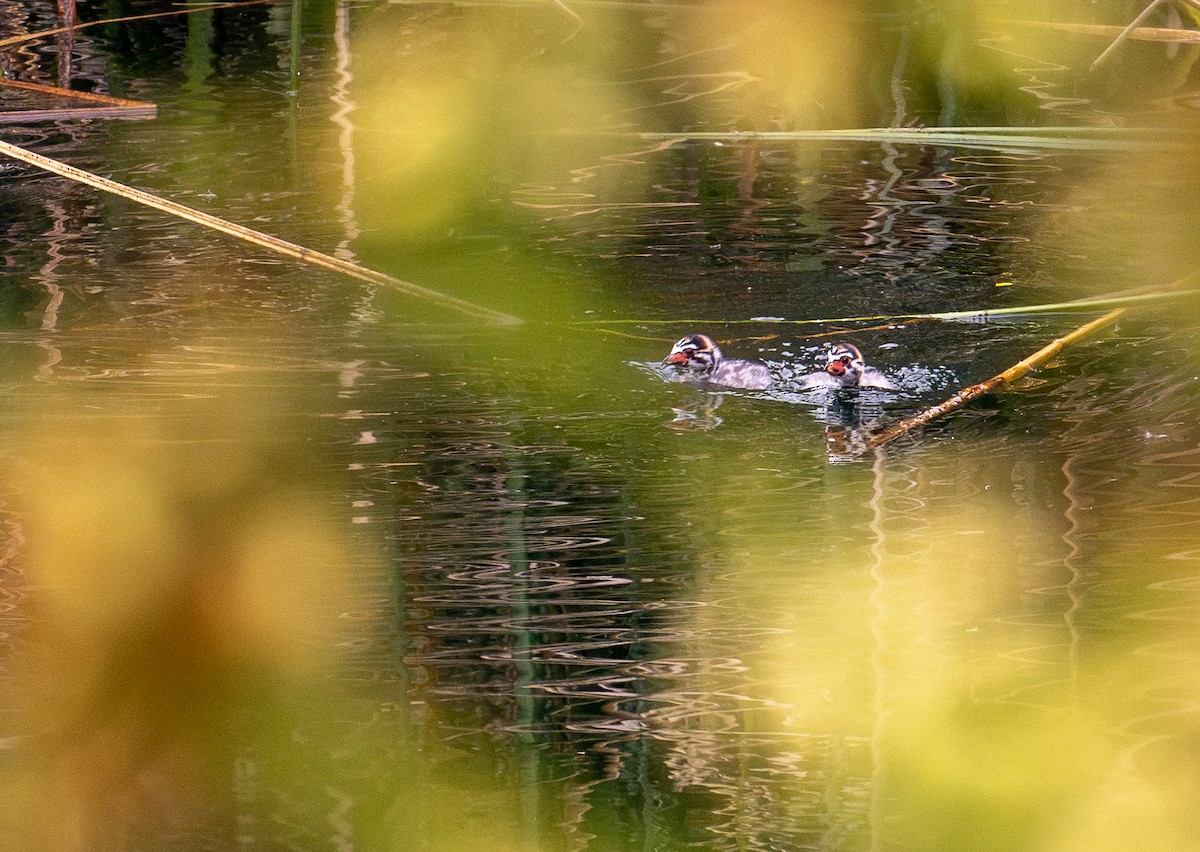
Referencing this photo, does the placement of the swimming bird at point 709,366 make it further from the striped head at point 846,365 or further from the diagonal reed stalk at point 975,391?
the diagonal reed stalk at point 975,391

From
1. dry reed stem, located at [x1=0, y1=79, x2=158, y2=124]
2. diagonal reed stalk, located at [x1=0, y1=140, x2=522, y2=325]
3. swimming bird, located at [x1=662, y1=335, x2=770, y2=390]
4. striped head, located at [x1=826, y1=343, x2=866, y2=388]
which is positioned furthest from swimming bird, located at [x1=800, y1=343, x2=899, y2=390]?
dry reed stem, located at [x1=0, y1=79, x2=158, y2=124]

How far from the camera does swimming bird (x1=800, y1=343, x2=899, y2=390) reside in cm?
367

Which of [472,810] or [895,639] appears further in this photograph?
[895,639]

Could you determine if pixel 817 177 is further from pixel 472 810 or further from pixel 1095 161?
pixel 472 810

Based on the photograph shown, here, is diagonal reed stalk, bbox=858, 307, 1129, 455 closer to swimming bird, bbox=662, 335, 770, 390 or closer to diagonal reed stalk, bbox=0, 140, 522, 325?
swimming bird, bbox=662, 335, 770, 390

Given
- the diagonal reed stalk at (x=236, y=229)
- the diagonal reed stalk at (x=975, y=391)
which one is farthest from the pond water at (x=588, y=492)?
the diagonal reed stalk at (x=236, y=229)

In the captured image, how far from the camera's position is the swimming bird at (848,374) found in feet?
12.0

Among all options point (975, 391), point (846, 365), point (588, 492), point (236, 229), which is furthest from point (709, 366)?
point (236, 229)

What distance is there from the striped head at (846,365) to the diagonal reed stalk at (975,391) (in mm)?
189

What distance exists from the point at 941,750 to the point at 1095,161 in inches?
151

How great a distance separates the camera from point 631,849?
197cm

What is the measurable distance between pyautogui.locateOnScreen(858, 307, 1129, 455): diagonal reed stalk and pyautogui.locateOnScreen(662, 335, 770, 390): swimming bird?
45 centimetres

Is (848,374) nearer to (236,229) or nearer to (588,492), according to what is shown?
(588,492)

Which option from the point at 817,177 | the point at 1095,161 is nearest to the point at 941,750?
the point at 817,177
